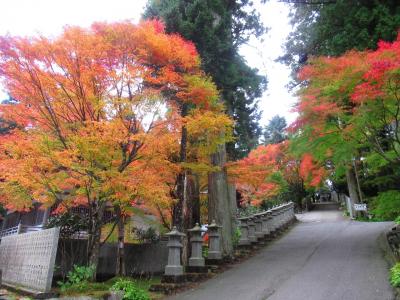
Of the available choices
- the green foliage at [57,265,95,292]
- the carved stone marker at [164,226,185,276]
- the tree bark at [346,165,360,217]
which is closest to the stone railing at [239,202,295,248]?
the carved stone marker at [164,226,185,276]

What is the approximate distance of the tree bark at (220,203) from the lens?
12.4 m

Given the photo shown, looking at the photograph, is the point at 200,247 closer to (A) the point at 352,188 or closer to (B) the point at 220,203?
(B) the point at 220,203

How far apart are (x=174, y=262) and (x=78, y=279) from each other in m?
2.70

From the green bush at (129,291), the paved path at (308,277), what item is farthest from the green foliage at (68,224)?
the paved path at (308,277)

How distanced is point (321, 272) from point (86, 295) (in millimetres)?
6130

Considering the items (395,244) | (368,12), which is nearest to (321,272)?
(395,244)

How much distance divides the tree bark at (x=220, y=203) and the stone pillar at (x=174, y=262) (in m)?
2.83

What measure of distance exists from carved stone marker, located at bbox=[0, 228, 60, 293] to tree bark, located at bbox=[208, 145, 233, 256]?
607 centimetres

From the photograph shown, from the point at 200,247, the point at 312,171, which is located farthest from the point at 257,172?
the point at 312,171

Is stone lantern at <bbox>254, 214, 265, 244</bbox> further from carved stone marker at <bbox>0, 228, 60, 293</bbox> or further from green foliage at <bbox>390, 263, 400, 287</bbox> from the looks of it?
carved stone marker at <bbox>0, 228, 60, 293</bbox>

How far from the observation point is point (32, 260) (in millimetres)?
8891

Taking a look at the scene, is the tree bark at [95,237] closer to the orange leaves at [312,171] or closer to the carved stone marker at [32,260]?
the carved stone marker at [32,260]

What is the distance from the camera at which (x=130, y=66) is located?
32.0ft

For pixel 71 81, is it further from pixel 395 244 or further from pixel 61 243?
pixel 395 244
